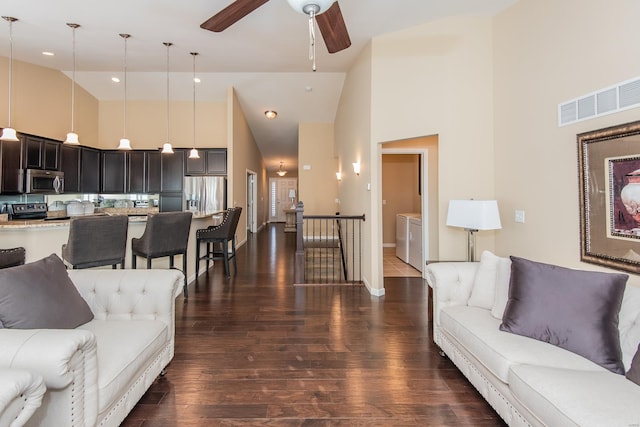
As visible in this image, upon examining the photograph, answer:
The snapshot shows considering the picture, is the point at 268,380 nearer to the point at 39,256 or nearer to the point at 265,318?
the point at 265,318

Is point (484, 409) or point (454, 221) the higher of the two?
point (454, 221)

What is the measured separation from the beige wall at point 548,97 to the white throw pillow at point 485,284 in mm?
733

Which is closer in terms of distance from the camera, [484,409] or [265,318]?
[484,409]

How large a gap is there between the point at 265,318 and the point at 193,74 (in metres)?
5.09

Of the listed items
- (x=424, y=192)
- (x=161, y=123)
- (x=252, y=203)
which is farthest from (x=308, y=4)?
(x=252, y=203)

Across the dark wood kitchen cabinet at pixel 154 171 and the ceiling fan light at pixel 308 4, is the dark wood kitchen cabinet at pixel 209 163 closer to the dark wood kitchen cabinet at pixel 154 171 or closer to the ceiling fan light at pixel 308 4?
→ the dark wood kitchen cabinet at pixel 154 171

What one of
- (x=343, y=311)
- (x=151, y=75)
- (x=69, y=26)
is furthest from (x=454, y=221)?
(x=151, y=75)

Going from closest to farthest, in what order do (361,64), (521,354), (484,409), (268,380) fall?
(521,354)
(484,409)
(268,380)
(361,64)

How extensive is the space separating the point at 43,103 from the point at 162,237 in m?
4.34

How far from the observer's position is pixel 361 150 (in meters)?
4.74

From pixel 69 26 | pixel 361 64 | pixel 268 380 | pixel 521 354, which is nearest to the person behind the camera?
pixel 521 354

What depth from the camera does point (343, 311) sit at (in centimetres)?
349

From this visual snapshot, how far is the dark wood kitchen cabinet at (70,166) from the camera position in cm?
591

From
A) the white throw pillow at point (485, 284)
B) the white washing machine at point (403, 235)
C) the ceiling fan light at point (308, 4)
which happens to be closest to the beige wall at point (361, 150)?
the white washing machine at point (403, 235)
